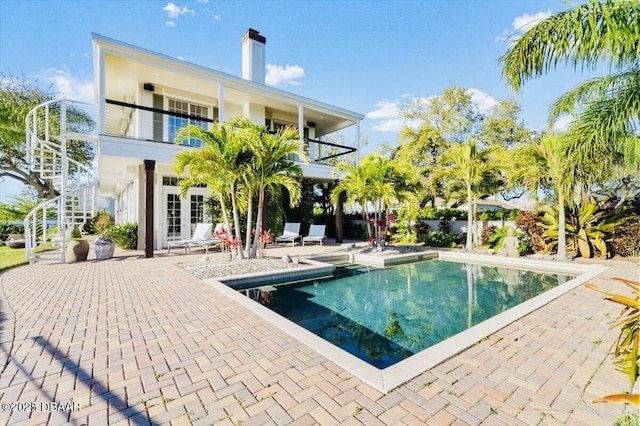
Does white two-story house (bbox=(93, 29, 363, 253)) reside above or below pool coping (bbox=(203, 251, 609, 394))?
above

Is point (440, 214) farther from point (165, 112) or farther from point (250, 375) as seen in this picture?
point (250, 375)

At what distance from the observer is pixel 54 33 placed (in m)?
12.6

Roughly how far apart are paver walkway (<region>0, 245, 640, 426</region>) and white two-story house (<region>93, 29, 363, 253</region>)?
6.66 m

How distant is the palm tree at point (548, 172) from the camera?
30.6ft

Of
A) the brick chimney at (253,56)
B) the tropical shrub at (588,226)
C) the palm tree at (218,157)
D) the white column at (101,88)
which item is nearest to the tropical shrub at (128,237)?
the white column at (101,88)

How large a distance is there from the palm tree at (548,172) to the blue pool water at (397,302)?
2.60 meters

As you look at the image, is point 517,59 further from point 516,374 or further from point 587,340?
point 516,374

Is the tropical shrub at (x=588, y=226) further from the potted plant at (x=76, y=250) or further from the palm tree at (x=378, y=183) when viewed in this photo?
the potted plant at (x=76, y=250)

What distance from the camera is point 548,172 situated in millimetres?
10117

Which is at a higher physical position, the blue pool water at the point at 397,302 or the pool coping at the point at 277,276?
the pool coping at the point at 277,276

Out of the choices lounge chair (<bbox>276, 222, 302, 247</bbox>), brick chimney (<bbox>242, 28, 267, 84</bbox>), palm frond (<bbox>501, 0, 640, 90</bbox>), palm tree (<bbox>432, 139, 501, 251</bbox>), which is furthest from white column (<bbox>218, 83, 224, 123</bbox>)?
palm tree (<bbox>432, 139, 501, 251</bbox>)

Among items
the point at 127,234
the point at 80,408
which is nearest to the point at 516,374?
the point at 80,408

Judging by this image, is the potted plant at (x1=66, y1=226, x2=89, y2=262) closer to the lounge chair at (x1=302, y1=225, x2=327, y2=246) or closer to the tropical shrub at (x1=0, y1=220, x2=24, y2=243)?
the lounge chair at (x1=302, y1=225, x2=327, y2=246)

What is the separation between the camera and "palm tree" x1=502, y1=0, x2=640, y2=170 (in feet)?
16.4
